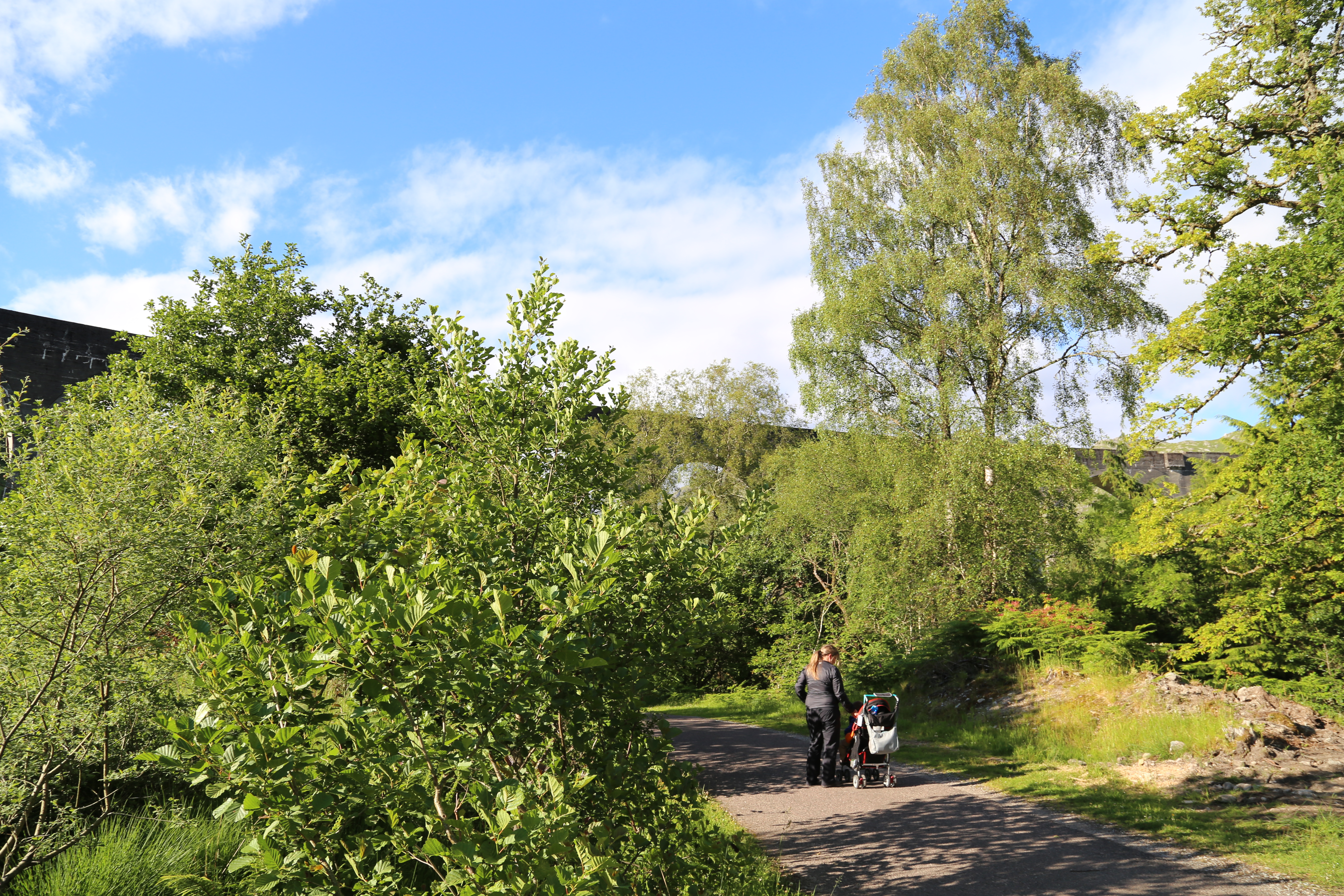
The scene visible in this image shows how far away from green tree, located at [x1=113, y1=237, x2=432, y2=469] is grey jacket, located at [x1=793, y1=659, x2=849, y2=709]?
5.70 meters

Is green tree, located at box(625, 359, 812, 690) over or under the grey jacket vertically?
over

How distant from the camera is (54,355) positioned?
18.6m

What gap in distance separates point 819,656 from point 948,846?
10.7ft

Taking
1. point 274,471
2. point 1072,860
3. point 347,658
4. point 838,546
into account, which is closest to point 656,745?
point 347,658

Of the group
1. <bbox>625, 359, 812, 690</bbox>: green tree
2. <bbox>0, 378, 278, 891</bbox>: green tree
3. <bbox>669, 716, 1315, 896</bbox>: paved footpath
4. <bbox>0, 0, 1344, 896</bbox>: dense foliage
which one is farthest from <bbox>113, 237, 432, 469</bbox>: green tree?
<bbox>625, 359, 812, 690</bbox>: green tree

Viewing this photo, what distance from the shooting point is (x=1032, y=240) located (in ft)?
64.1

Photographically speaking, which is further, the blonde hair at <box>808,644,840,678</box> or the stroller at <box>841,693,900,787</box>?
the blonde hair at <box>808,644,840,678</box>

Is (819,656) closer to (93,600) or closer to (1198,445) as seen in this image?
(93,600)

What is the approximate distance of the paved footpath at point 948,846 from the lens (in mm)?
5508

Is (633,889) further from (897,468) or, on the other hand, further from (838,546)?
(838,546)

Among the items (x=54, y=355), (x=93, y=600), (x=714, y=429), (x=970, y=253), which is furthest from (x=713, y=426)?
(x=93, y=600)

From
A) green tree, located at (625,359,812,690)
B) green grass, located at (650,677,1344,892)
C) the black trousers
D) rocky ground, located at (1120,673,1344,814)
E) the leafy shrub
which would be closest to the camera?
green grass, located at (650,677,1344,892)

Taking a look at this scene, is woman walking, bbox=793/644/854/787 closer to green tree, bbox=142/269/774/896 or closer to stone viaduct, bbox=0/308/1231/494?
green tree, bbox=142/269/774/896

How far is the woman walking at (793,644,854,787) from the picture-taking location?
363 inches
